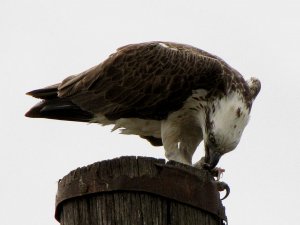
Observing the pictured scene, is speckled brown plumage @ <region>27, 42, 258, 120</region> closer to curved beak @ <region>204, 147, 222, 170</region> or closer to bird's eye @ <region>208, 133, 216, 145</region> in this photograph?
bird's eye @ <region>208, 133, 216, 145</region>

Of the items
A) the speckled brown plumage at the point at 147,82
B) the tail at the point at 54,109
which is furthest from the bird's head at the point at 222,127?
the tail at the point at 54,109

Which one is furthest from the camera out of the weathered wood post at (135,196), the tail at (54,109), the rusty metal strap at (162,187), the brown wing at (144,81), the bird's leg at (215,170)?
the tail at (54,109)

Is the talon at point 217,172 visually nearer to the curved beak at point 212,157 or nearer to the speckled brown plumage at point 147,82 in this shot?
the curved beak at point 212,157

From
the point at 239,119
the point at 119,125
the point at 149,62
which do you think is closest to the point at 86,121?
the point at 119,125

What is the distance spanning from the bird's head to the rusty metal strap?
10.5 ft

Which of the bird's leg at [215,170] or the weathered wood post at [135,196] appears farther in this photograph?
the bird's leg at [215,170]

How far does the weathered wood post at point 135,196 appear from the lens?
4.64m

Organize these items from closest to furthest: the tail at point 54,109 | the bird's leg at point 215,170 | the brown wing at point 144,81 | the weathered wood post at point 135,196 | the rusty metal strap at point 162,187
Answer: the weathered wood post at point 135,196, the rusty metal strap at point 162,187, the bird's leg at point 215,170, the brown wing at point 144,81, the tail at point 54,109

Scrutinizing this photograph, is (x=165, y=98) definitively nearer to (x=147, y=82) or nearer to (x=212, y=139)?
(x=147, y=82)

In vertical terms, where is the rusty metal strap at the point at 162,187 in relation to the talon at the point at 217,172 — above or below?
below

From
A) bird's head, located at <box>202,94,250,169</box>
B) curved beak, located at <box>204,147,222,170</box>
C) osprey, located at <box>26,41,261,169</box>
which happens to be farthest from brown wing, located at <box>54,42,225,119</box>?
curved beak, located at <box>204,147,222,170</box>

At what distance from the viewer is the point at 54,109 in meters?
8.80

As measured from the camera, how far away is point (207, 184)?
5.18 metres

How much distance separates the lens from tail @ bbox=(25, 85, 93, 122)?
8.83 m
